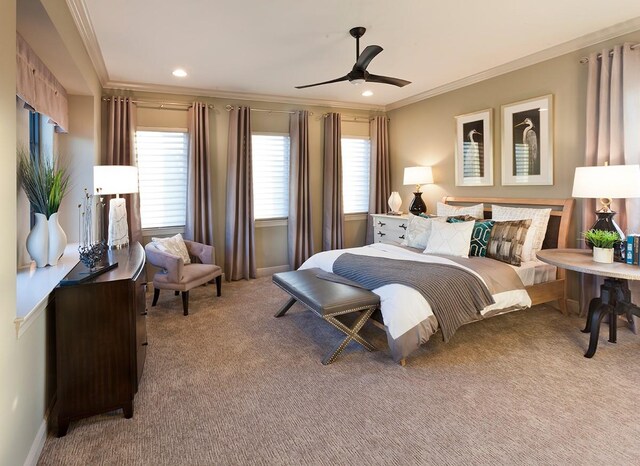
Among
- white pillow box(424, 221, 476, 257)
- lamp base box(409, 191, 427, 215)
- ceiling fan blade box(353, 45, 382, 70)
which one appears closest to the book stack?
white pillow box(424, 221, 476, 257)

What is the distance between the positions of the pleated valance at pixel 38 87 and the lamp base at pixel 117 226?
0.82 metres

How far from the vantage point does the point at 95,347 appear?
2105 mm

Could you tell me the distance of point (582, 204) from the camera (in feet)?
12.2

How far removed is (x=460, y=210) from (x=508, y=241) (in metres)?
1.10

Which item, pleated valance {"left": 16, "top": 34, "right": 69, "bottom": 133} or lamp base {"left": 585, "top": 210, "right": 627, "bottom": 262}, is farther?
lamp base {"left": 585, "top": 210, "right": 627, "bottom": 262}

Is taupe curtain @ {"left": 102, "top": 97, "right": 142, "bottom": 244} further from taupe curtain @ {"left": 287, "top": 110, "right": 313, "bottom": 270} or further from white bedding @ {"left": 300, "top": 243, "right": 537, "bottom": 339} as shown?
white bedding @ {"left": 300, "top": 243, "right": 537, "bottom": 339}

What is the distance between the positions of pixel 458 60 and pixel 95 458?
4542 millimetres

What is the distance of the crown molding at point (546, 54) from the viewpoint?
329cm

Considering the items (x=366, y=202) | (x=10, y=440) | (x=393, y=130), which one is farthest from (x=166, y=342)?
(x=393, y=130)

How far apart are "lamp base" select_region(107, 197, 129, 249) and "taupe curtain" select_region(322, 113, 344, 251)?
304 centimetres

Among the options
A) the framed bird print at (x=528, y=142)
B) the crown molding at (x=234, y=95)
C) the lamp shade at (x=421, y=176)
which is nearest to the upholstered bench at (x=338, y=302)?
the framed bird print at (x=528, y=142)

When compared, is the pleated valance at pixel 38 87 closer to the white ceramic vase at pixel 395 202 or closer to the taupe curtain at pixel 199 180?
the taupe curtain at pixel 199 180

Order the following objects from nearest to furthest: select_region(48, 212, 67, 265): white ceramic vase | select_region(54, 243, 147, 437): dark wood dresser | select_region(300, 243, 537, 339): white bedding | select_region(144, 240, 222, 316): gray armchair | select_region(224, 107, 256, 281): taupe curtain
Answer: select_region(54, 243, 147, 437): dark wood dresser → select_region(48, 212, 67, 265): white ceramic vase → select_region(300, 243, 537, 339): white bedding → select_region(144, 240, 222, 316): gray armchair → select_region(224, 107, 256, 281): taupe curtain

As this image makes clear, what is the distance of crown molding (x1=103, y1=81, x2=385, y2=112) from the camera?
15.4 feet
